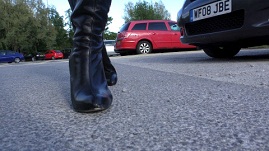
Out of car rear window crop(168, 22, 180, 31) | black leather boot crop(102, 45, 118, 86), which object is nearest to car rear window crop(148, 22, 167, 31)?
car rear window crop(168, 22, 180, 31)

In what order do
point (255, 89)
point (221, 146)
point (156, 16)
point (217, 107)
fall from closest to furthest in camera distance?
point (221, 146) → point (217, 107) → point (255, 89) → point (156, 16)

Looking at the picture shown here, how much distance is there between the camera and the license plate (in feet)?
10.8

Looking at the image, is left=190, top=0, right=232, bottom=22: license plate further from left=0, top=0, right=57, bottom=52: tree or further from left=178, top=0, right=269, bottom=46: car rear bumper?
left=0, top=0, right=57, bottom=52: tree

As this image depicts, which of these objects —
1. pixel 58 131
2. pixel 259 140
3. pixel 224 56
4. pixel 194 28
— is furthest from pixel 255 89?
pixel 224 56

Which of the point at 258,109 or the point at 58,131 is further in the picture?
the point at 258,109

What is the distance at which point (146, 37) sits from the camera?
37.0 feet

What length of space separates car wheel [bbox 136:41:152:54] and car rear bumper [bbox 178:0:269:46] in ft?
23.5

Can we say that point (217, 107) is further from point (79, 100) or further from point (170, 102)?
point (79, 100)

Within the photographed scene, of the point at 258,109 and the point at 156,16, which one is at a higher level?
the point at 156,16

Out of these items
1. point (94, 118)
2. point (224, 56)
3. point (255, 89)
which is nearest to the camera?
point (94, 118)

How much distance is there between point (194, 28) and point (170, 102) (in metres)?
2.68

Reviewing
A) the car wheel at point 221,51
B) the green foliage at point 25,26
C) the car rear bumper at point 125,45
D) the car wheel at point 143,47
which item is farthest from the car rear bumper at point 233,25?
the green foliage at point 25,26

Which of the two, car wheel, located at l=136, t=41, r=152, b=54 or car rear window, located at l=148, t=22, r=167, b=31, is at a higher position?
car rear window, located at l=148, t=22, r=167, b=31

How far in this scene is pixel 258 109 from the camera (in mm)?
1221
